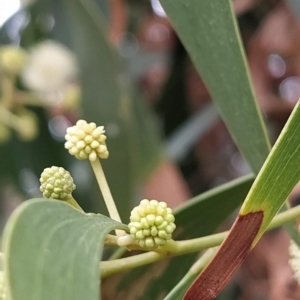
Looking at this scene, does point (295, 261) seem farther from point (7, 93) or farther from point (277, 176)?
point (7, 93)

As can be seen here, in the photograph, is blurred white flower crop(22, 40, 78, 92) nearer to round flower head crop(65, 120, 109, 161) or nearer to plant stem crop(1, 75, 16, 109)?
plant stem crop(1, 75, 16, 109)

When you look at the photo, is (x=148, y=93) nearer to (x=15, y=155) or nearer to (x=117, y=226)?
(x=15, y=155)

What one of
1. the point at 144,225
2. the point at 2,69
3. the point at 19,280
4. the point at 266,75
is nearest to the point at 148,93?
the point at 266,75

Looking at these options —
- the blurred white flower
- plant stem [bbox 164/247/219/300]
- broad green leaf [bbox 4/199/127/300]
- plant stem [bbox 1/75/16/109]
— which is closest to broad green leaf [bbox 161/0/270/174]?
plant stem [bbox 164/247/219/300]

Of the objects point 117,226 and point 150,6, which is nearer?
point 117,226

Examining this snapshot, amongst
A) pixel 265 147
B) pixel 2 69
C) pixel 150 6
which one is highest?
pixel 150 6

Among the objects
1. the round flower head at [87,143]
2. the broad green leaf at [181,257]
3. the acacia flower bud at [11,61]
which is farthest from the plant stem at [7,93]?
the round flower head at [87,143]

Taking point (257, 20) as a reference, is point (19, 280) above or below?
below

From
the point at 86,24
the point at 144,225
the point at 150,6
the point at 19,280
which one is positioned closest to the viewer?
the point at 19,280
